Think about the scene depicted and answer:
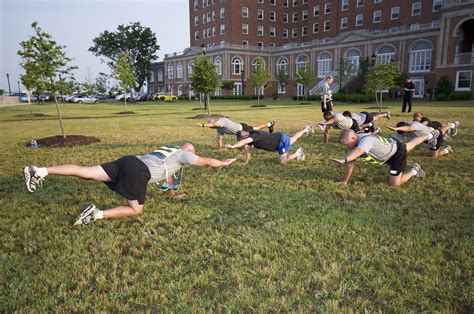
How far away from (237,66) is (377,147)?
61.6m

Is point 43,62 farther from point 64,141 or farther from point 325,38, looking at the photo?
point 325,38

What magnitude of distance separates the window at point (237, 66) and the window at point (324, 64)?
16.0 metres

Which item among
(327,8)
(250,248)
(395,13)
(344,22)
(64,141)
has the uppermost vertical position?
(327,8)

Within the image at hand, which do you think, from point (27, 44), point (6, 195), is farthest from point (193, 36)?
point (6, 195)

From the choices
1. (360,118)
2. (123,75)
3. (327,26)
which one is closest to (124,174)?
(360,118)

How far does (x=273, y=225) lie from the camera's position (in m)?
4.57

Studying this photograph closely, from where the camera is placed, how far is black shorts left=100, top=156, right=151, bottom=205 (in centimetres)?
455

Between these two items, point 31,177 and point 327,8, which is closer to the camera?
point 31,177

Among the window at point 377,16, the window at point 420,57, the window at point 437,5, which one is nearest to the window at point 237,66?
the window at point 377,16

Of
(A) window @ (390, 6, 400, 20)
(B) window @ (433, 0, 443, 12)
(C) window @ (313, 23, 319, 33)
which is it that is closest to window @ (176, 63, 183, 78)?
(C) window @ (313, 23, 319, 33)

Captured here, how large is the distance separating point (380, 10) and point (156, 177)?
59223 millimetres

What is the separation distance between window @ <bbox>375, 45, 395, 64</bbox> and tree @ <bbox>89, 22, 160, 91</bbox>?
5350 centimetres

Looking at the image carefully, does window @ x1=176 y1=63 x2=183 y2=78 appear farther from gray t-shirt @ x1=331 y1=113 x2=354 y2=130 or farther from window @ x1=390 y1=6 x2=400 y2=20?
gray t-shirt @ x1=331 y1=113 x2=354 y2=130

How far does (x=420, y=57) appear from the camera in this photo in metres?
44.4
